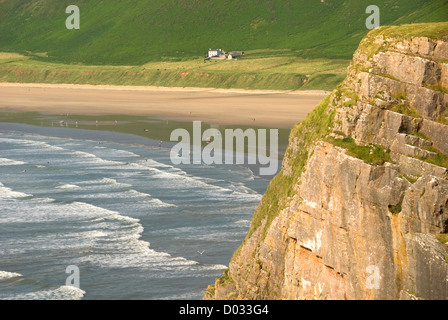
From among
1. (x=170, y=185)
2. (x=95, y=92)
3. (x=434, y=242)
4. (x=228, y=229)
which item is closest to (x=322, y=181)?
(x=434, y=242)

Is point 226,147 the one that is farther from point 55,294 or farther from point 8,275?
point 55,294

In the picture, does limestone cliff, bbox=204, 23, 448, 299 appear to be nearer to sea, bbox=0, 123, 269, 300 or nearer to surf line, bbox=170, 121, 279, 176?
sea, bbox=0, 123, 269, 300

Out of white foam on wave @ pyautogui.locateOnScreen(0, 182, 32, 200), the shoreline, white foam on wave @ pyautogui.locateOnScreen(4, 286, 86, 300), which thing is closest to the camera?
white foam on wave @ pyautogui.locateOnScreen(4, 286, 86, 300)

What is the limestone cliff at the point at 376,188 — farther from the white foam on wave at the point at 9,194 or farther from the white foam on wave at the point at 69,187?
the white foam on wave at the point at 69,187

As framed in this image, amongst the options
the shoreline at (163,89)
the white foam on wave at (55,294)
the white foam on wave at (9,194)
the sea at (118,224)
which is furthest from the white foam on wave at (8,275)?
the shoreline at (163,89)

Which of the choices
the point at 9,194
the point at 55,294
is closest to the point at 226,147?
the point at 9,194

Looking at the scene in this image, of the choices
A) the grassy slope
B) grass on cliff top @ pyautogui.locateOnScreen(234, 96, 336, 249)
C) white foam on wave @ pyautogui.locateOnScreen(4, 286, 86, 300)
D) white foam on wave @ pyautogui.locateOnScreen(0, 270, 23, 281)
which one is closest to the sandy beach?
white foam on wave @ pyautogui.locateOnScreen(0, 270, 23, 281)
